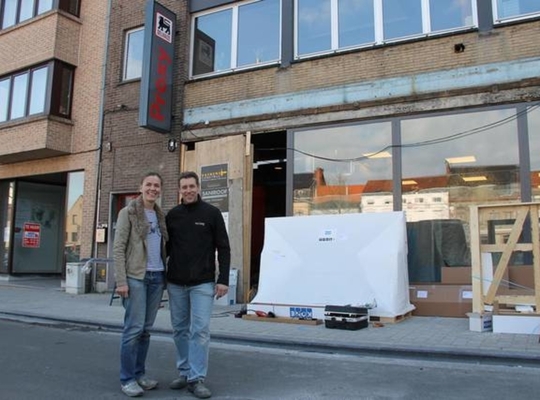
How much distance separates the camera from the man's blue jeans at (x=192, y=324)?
182 inches

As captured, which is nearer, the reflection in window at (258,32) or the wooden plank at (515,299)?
the wooden plank at (515,299)

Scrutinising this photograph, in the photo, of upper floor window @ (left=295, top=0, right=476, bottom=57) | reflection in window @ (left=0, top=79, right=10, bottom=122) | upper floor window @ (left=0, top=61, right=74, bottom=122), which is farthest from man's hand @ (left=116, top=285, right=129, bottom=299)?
reflection in window @ (left=0, top=79, right=10, bottom=122)

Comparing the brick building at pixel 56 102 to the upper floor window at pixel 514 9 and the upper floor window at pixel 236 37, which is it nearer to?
the upper floor window at pixel 236 37

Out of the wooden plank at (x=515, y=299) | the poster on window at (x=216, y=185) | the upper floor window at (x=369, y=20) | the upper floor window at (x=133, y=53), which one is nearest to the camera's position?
the wooden plank at (x=515, y=299)

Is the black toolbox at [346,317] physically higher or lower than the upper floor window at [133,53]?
lower

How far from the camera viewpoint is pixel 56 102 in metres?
14.3

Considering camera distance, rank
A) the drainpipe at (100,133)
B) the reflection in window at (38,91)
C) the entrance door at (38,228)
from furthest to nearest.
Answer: the entrance door at (38,228) < the reflection in window at (38,91) < the drainpipe at (100,133)

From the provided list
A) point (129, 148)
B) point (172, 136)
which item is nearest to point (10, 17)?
point (129, 148)

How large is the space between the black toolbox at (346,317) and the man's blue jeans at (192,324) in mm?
3417

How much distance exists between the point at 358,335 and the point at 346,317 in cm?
49

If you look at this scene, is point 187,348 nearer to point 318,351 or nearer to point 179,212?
point 179,212

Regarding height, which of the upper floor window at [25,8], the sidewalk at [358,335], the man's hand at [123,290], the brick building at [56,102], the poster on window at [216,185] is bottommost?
the sidewalk at [358,335]

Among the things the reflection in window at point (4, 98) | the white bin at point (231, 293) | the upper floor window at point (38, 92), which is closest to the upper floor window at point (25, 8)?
the upper floor window at point (38, 92)

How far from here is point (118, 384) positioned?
5.08 meters
